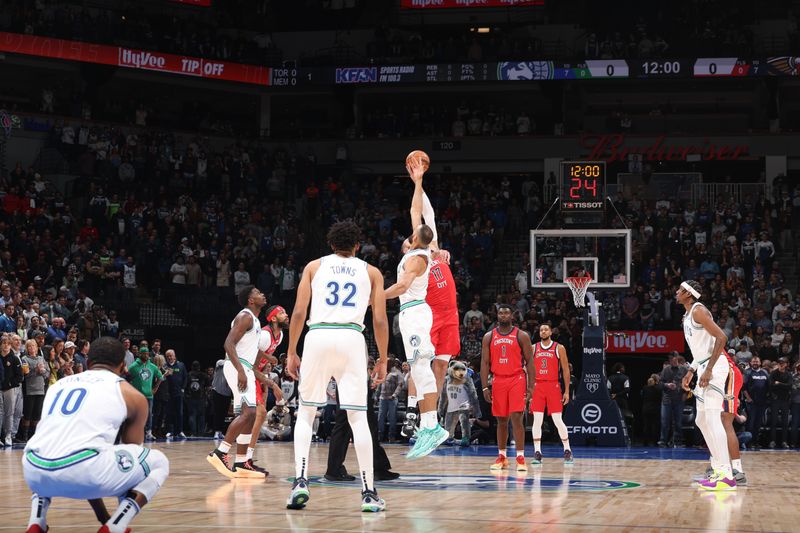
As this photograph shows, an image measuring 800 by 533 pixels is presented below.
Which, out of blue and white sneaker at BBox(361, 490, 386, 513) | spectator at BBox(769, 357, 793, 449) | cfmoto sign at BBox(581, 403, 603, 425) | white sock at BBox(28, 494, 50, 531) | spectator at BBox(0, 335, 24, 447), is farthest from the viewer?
spectator at BBox(769, 357, 793, 449)

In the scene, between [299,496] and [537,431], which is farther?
[537,431]

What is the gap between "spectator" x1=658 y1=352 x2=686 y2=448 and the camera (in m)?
21.4

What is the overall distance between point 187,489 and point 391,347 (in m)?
17.0

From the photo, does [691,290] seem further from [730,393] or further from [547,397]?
[547,397]

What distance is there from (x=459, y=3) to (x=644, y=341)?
53.2 ft

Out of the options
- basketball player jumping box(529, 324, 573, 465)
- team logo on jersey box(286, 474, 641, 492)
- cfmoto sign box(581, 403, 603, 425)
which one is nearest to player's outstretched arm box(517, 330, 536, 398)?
team logo on jersey box(286, 474, 641, 492)

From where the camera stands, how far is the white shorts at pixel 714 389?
11.4 metres

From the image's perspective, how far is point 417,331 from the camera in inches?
429

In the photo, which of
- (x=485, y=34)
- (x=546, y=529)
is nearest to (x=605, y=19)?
(x=485, y=34)

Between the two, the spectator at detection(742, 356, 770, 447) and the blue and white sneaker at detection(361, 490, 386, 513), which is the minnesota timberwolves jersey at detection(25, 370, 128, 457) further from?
the spectator at detection(742, 356, 770, 447)

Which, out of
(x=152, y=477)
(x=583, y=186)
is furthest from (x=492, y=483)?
(x=583, y=186)

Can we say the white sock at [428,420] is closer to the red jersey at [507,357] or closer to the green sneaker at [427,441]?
the green sneaker at [427,441]

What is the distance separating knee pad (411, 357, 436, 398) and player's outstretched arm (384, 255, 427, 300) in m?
1.05

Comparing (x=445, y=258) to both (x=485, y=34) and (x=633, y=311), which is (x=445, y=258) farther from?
(x=485, y=34)
